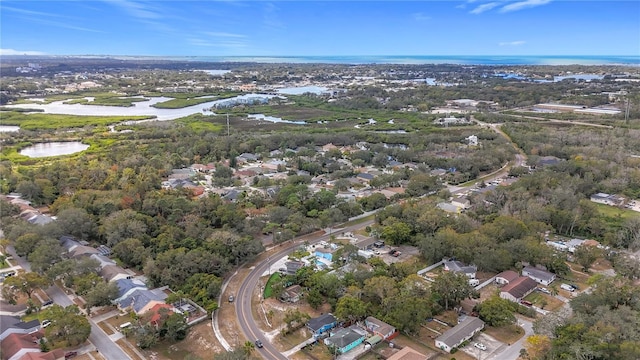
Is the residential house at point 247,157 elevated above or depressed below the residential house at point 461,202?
above

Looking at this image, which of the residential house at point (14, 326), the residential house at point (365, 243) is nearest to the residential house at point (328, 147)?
the residential house at point (365, 243)

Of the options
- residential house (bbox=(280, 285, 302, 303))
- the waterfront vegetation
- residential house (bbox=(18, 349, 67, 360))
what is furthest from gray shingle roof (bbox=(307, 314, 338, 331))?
the waterfront vegetation

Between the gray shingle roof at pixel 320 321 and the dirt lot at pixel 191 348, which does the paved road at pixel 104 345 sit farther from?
the gray shingle roof at pixel 320 321

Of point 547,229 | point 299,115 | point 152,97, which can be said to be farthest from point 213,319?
point 152,97

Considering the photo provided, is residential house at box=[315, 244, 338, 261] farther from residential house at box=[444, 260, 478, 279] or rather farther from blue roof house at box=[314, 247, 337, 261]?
residential house at box=[444, 260, 478, 279]

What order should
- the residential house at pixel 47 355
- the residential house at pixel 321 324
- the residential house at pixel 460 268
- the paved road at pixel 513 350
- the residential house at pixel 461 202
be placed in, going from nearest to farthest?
the residential house at pixel 47 355
the paved road at pixel 513 350
the residential house at pixel 321 324
the residential house at pixel 460 268
the residential house at pixel 461 202

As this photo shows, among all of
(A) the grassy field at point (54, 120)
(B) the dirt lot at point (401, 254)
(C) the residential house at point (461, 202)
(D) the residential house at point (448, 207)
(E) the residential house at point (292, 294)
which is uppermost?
(A) the grassy field at point (54, 120)

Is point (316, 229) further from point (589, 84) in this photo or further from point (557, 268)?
point (589, 84)
